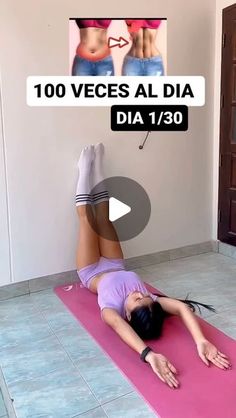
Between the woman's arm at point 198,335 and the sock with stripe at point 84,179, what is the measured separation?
917 millimetres

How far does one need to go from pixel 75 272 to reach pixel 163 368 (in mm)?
1290

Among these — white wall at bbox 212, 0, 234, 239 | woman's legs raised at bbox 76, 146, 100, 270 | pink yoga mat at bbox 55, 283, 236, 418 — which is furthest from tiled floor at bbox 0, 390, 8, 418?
white wall at bbox 212, 0, 234, 239

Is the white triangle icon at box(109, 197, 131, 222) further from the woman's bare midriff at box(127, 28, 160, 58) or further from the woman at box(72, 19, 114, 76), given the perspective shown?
the woman's bare midriff at box(127, 28, 160, 58)

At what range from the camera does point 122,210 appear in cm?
296

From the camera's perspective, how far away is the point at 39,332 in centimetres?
215

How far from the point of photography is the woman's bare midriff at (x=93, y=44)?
2631mm

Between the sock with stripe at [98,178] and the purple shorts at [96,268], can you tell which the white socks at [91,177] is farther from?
the purple shorts at [96,268]

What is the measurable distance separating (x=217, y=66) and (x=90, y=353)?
247 centimetres

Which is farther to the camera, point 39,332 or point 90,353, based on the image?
point 39,332

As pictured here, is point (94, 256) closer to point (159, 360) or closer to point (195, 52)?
point (159, 360)

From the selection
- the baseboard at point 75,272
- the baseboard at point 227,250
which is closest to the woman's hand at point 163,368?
the baseboard at point 75,272

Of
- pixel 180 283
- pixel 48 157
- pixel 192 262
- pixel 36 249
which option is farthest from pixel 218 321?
pixel 48 157

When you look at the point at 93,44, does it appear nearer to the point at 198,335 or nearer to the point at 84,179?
the point at 84,179

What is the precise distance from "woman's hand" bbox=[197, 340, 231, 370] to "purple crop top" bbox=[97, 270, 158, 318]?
15.0 inches
